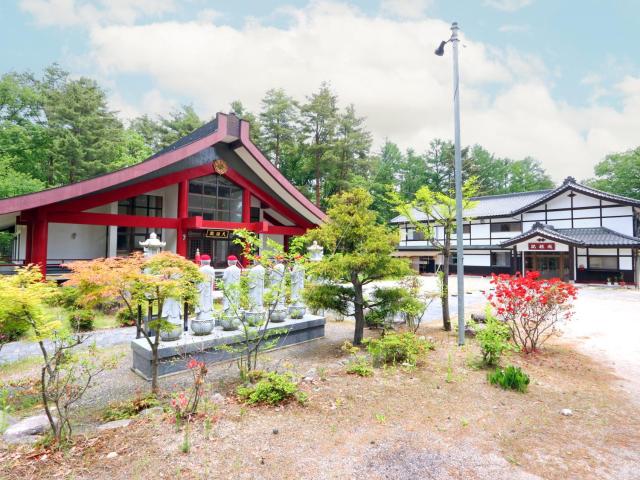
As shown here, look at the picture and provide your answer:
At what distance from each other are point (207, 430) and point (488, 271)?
27.1 m

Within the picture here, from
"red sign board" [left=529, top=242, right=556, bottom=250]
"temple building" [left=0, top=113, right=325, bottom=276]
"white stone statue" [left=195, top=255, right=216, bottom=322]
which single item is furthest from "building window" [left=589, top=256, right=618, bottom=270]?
"white stone statue" [left=195, top=255, right=216, bottom=322]

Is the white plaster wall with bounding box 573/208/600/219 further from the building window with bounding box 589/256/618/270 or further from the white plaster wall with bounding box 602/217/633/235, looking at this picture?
the building window with bounding box 589/256/618/270

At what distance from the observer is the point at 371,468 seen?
3.01 meters

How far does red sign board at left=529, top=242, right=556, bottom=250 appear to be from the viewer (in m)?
21.5

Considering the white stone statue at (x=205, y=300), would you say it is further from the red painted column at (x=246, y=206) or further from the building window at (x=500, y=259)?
the building window at (x=500, y=259)

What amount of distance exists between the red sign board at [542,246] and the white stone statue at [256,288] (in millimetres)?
21282

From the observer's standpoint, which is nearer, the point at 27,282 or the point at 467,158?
the point at 27,282

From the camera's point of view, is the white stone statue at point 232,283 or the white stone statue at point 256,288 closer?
the white stone statue at point 232,283

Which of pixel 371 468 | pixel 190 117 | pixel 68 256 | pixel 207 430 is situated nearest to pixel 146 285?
pixel 207 430

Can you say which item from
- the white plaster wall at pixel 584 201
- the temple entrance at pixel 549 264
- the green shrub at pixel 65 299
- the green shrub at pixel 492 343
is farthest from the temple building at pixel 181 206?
the white plaster wall at pixel 584 201

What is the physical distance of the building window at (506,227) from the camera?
84.5 ft

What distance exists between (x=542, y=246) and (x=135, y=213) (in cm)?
2318

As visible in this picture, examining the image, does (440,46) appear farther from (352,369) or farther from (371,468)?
(371,468)

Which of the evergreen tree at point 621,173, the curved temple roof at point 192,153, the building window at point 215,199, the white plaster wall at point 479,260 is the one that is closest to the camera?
the curved temple roof at point 192,153
